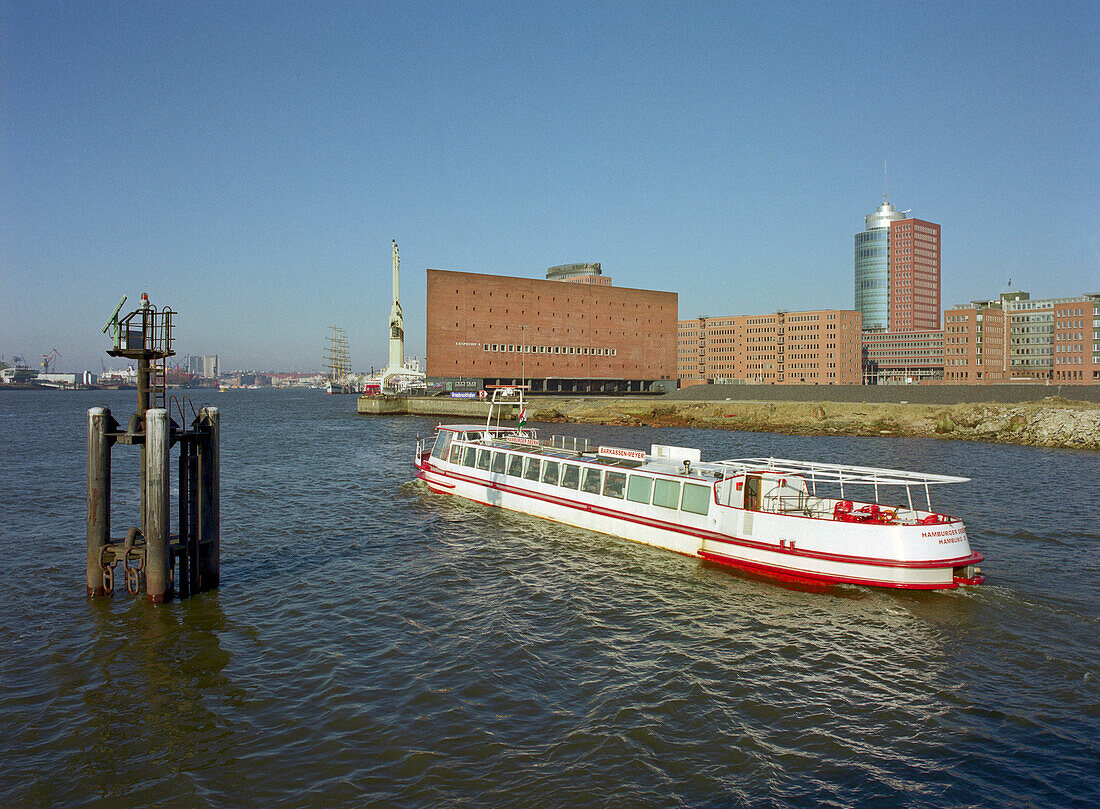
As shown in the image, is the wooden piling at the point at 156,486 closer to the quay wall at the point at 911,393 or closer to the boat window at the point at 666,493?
the boat window at the point at 666,493

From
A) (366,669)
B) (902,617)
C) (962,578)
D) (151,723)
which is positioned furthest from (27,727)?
(962,578)

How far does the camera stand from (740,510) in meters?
22.2

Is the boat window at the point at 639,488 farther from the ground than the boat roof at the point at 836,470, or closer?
closer

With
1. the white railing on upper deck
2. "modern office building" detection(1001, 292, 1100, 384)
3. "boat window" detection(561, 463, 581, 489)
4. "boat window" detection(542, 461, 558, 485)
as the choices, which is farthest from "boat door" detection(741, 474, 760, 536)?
"modern office building" detection(1001, 292, 1100, 384)

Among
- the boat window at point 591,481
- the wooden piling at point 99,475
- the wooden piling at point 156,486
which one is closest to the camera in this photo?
the wooden piling at point 156,486

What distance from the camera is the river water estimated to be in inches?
422

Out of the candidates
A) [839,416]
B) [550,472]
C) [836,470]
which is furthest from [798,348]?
[836,470]

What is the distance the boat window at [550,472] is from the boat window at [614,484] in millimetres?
2997

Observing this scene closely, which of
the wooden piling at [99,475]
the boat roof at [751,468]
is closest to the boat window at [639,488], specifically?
the boat roof at [751,468]

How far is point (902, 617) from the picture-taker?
17953mm

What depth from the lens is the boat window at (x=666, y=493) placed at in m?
24.6

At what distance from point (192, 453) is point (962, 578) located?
21.9m

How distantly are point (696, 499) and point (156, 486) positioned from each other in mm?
16591

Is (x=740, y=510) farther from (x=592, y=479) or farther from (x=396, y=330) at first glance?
(x=396, y=330)
